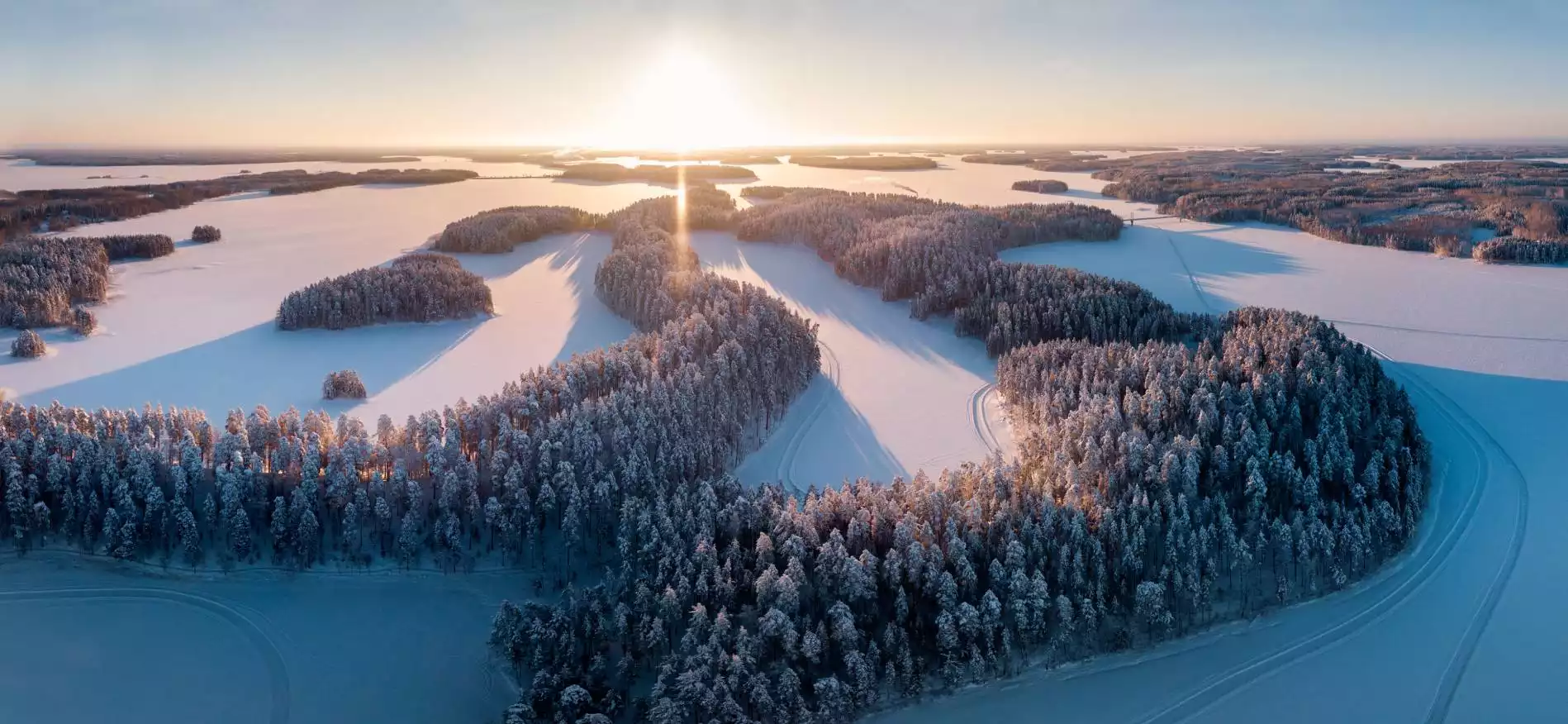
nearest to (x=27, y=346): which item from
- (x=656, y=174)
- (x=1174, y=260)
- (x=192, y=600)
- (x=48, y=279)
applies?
(x=48, y=279)

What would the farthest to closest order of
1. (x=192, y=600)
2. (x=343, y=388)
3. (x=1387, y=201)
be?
(x=1387, y=201) < (x=343, y=388) < (x=192, y=600)

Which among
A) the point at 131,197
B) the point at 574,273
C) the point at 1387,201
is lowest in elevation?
the point at 574,273

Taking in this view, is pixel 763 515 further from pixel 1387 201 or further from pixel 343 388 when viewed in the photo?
pixel 1387 201

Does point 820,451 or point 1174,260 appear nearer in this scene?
point 820,451

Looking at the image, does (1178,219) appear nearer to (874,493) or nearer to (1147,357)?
(1147,357)

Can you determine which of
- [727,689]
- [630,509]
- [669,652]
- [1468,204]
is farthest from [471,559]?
[1468,204]

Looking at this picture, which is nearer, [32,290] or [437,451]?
[437,451]

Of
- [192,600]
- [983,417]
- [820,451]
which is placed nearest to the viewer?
[192,600]
